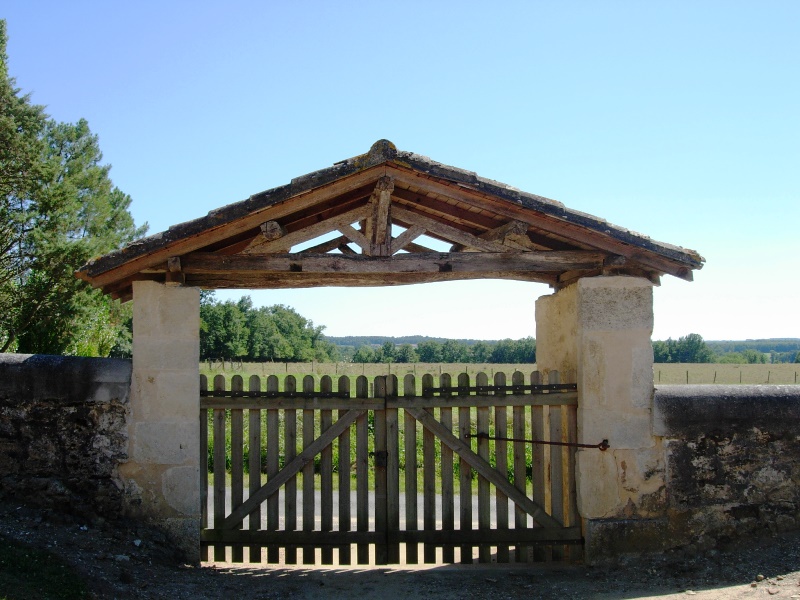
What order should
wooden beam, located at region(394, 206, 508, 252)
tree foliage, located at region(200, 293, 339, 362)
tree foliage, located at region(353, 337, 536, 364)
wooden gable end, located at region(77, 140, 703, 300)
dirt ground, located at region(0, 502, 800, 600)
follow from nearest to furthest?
dirt ground, located at region(0, 502, 800, 600)
wooden gable end, located at region(77, 140, 703, 300)
wooden beam, located at region(394, 206, 508, 252)
tree foliage, located at region(200, 293, 339, 362)
tree foliage, located at region(353, 337, 536, 364)

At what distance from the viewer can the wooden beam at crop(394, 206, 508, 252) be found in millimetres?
6214

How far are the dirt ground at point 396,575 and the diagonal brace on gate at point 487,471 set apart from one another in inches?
17.7

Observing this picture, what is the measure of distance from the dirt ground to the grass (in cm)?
15

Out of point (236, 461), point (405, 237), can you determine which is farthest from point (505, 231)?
point (236, 461)

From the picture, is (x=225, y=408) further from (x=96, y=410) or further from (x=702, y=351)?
(x=702, y=351)

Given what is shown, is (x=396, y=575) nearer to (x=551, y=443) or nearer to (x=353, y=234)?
(x=551, y=443)

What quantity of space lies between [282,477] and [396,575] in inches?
52.0

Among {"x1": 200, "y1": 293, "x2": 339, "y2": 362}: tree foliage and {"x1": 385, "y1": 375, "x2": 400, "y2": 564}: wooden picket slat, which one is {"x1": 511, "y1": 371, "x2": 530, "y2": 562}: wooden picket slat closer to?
{"x1": 385, "y1": 375, "x2": 400, "y2": 564}: wooden picket slat

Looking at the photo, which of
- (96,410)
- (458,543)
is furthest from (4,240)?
(458,543)

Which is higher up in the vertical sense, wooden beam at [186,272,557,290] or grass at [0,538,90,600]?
wooden beam at [186,272,557,290]

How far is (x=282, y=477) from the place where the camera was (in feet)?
20.1

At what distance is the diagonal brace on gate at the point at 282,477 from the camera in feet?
20.0

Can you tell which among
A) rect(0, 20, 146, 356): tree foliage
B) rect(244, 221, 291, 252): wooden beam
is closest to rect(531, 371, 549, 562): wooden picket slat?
rect(244, 221, 291, 252): wooden beam

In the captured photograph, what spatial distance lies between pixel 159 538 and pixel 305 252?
9.02 feet
